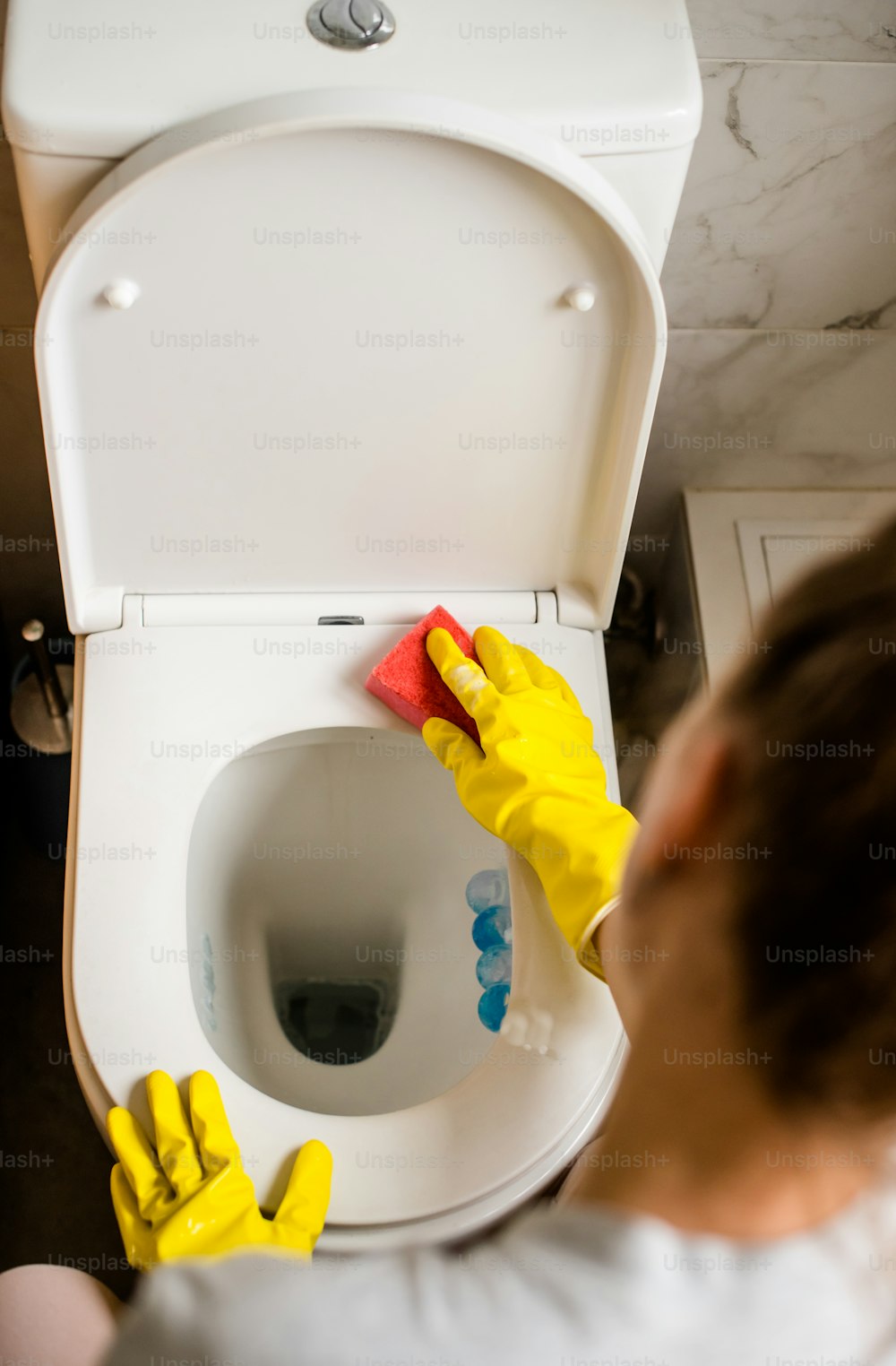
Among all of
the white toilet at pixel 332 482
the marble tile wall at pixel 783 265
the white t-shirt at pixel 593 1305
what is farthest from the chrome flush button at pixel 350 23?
the white t-shirt at pixel 593 1305

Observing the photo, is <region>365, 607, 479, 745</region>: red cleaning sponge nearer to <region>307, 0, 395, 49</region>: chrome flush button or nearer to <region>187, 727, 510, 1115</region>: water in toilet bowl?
<region>187, 727, 510, 1115</region>: water in toilet bowl

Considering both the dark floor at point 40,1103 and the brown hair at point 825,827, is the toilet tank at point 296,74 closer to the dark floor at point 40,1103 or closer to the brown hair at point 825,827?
the brown hair at point 825,827

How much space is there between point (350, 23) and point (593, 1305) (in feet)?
2.03

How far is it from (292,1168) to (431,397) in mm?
483

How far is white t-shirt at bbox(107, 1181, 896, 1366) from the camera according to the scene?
37cm

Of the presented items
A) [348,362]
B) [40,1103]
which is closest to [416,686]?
[348,362]

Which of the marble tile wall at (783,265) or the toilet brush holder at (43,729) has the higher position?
the marble tile wall at (783,265)

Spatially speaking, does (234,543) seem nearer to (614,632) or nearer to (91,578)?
(91,578)

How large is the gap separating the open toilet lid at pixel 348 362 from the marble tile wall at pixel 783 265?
229mm

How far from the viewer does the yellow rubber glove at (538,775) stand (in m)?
0.74

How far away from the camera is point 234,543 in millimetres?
862

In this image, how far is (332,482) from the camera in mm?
829

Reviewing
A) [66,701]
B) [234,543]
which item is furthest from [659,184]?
[66,701]

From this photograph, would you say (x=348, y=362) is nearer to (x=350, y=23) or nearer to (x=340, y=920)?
(x=350, y=23)
